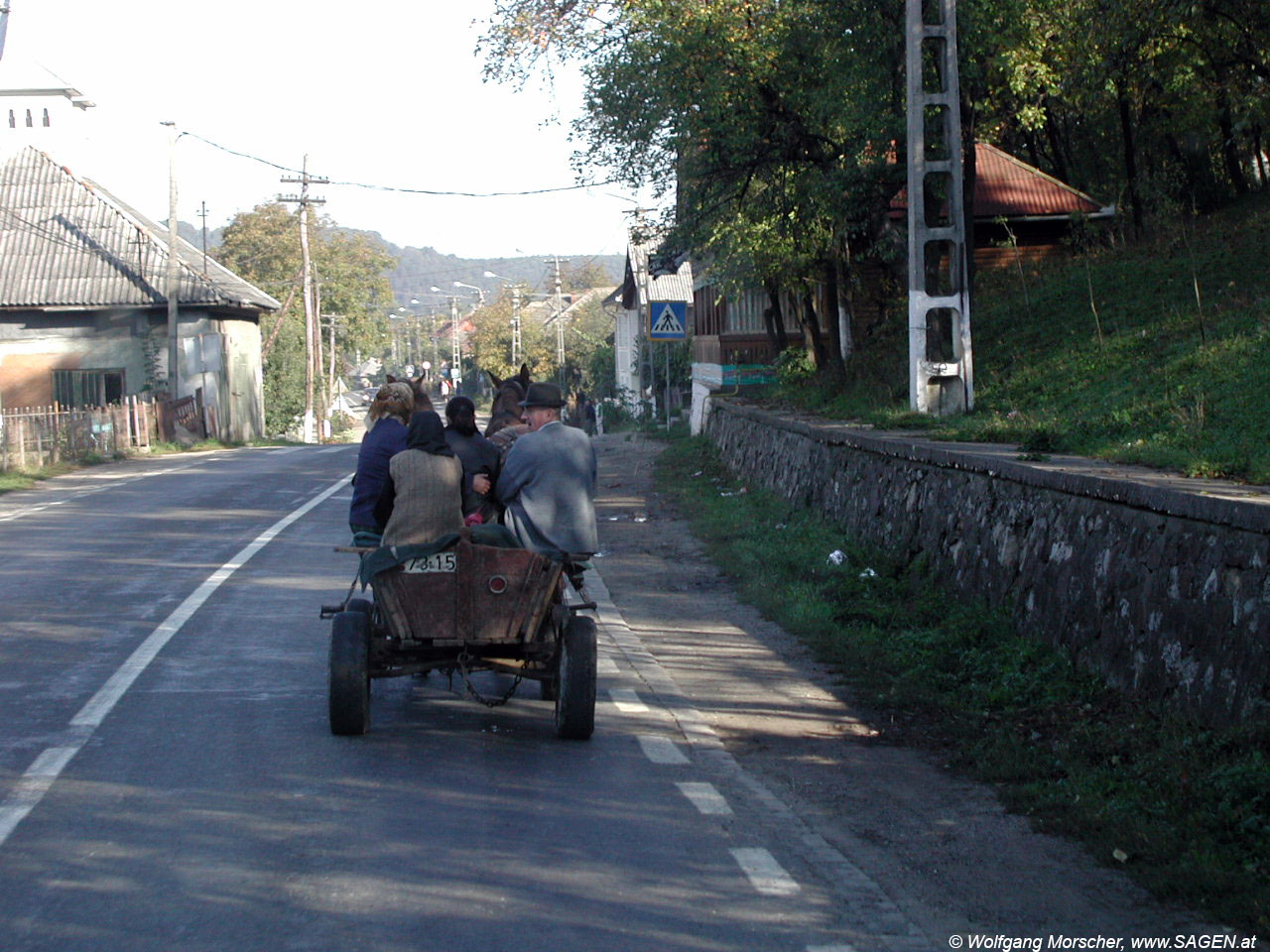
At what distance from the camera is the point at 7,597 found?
1137cm

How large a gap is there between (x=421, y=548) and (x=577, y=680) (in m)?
1.06

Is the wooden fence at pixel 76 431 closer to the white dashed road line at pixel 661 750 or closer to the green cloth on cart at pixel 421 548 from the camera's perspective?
the green cloth on cart at pixel 421 548

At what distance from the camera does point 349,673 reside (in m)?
7.04

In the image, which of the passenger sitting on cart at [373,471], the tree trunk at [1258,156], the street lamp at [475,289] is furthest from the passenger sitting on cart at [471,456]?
the street lamp at [475,289]

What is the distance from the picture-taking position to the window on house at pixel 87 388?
40656 millimetres

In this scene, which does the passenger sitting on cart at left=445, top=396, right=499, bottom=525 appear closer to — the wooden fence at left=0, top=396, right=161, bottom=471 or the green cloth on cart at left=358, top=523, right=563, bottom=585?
the green cloth on cart at left=358, top=523, right=563, bottom=585

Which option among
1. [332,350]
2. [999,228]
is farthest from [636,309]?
[999,228]

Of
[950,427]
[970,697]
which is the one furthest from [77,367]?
[970,697]

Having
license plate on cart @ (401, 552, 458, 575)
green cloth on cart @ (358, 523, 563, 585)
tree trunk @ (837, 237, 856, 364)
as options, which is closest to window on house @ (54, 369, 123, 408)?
tree trunk @ (837, 237, 856, 364)

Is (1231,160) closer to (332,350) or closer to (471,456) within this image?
(471,456)

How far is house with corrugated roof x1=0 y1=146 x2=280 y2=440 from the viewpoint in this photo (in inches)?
1596

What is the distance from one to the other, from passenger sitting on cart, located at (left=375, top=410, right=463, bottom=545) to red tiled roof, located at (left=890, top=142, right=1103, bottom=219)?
26557 millimetres

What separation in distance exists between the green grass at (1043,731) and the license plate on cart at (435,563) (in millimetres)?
2603

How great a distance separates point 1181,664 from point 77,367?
39387 millimetres
